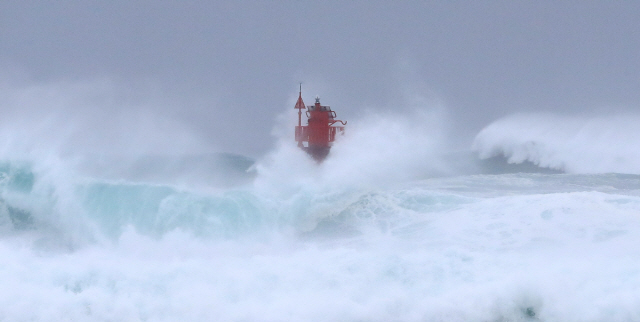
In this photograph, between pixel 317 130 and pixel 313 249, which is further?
pixel 317 130

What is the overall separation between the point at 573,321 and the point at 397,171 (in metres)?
12.4

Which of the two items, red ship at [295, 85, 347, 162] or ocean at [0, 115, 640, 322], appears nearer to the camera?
ocean at [0, 115, 640, 322]

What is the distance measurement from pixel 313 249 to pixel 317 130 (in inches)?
428

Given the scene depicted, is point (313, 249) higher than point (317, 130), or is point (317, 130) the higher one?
point (317, 130)

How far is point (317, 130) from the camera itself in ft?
72.9

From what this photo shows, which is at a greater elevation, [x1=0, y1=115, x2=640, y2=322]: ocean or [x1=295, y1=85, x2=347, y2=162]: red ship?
[x1=295, y1=85, x2=347, y2=162]: red ship

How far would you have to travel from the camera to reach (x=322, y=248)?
1198cm

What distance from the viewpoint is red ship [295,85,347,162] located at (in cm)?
2195

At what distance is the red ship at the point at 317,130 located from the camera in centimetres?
2195

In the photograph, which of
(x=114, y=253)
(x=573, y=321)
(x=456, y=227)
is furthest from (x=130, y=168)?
(x=573, y=321)

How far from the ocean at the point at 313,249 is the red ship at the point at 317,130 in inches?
156

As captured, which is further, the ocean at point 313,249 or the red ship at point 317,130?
the red ship at point 317,130

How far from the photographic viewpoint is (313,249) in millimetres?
11734

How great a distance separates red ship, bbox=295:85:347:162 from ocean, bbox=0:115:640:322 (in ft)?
13.0
